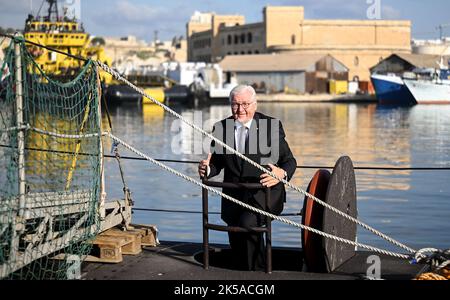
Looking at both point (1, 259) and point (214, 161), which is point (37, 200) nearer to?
point (1, 259)

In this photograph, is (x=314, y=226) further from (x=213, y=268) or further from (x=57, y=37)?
(x=57, y=37)

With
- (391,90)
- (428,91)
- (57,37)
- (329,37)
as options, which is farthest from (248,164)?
(329,37)

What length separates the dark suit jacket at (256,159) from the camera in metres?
6.78

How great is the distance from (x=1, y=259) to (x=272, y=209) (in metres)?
2.27

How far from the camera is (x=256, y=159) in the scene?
6785 millimetres

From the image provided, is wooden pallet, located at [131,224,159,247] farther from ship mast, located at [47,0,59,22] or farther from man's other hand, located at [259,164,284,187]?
ship mast, located at [47,0,59,22]

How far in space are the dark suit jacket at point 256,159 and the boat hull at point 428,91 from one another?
76.6m

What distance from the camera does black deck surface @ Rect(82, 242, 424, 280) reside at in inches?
263

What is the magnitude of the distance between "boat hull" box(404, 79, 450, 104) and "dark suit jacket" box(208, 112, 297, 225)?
76.6m

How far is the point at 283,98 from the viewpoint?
88.2m

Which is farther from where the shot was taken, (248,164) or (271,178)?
(248,164)

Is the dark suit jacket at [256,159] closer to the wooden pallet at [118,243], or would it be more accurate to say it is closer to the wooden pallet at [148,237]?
the wooden pallet at [118,243]

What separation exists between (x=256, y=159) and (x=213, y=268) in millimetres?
1055
